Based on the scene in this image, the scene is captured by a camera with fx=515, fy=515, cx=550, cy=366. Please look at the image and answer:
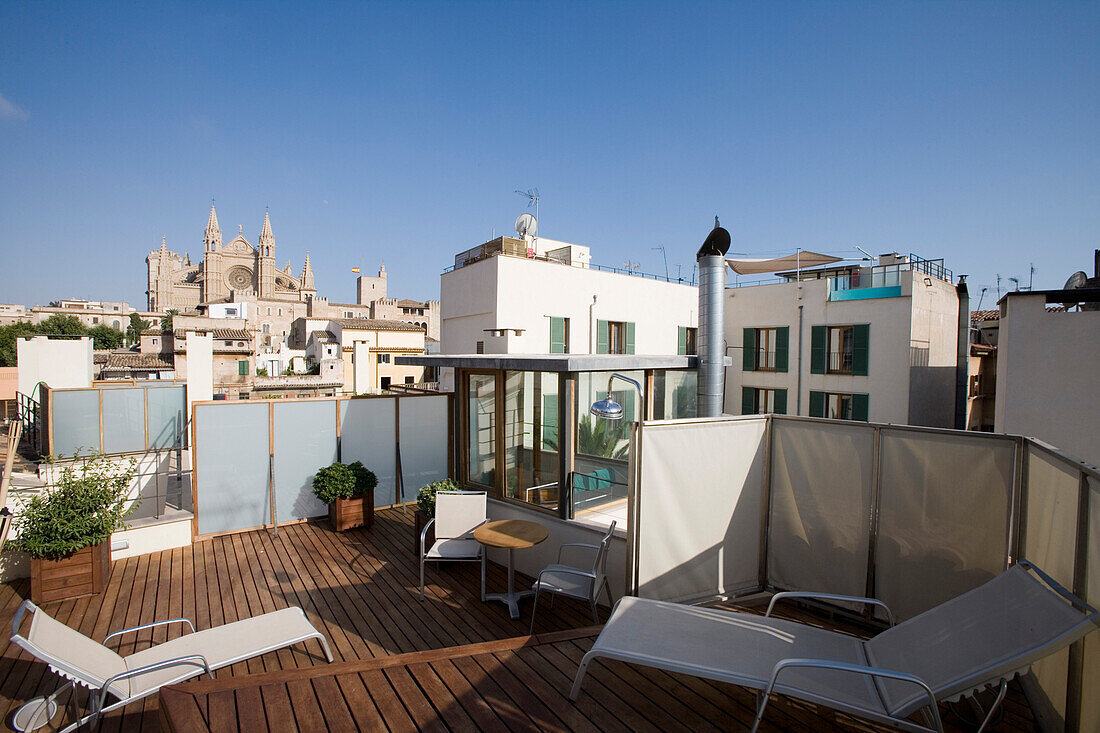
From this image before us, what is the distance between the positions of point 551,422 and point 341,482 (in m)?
3.02

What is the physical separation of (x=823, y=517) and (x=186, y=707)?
4070 millimetres

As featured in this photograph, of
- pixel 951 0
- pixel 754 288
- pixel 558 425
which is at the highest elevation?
pixel 951 0

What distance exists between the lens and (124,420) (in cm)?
934

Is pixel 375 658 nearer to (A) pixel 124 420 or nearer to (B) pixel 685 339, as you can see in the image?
(A) pixel 124 420

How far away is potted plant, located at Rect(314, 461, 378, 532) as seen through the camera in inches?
258

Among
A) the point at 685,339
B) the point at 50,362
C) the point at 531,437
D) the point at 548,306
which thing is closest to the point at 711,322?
the point at 531,437

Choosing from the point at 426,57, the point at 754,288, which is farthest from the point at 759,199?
the point at 426,57

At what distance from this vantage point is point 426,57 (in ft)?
39.6

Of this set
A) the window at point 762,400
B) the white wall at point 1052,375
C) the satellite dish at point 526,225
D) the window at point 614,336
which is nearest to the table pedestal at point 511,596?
the white wall at point 1052,375

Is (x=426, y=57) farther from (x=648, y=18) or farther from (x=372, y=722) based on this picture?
(x=372, y=722)

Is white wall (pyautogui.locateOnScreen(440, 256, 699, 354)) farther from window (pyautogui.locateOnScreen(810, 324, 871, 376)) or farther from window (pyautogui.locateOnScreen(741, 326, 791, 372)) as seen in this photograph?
window (pyautogui.locateOnScreen(810, 324, 871, 376))

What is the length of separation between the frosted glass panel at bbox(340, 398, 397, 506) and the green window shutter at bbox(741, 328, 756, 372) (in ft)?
56.3

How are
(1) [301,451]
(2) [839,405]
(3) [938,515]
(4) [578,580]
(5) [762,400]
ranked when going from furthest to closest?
1. (5) [762,400]
2. (2) [839,405]
3. (1) [301,451]
4. (4) [578,580]
5. (3) [938,515]

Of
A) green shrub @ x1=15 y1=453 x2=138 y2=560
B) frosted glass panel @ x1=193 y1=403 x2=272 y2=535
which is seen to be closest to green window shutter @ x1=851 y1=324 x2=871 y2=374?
frosted glass panel @ x1=193 y1=403 x2=272 y2=535
